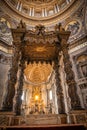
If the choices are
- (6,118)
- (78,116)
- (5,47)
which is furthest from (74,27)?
(6,118)

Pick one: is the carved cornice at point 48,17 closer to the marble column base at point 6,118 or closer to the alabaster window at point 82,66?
the alabaster window at point 82,66

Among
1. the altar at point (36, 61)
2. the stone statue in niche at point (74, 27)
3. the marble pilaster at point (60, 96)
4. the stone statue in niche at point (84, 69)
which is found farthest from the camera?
the stone statue in niche at point (74, 27)

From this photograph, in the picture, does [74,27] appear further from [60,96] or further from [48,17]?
[60,96]

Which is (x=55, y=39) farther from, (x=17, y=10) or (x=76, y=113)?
(x=17, y=10)

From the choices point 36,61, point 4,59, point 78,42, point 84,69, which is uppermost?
point 78,42

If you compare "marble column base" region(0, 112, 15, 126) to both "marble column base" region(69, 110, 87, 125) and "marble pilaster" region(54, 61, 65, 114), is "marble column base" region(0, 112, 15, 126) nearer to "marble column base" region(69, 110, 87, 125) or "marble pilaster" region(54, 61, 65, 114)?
"marble column base" region(69, 110, 87, 125)

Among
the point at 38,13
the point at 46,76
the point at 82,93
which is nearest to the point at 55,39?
the point at 82,93

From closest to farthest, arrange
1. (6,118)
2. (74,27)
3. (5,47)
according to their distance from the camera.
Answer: (6,118) < (5,47) < (74,27)

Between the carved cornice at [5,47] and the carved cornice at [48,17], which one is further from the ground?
the carved cornice at [48,17]

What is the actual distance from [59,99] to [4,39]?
821cm

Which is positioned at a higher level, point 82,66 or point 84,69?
point 82,66

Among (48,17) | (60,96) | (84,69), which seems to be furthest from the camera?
(48,17)

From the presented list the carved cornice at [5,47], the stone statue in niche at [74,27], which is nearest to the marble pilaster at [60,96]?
the carved cornice at [5,47]

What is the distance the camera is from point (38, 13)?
1725cm
